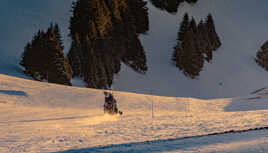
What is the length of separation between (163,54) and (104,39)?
19081 mm

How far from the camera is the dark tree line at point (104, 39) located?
3703 centimetres

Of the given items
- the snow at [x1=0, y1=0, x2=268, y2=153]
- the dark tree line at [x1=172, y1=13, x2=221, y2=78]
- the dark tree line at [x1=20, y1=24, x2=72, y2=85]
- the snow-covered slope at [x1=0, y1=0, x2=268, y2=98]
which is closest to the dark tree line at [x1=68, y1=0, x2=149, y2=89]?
the snow at [x1=0, y1=0, x2=268, y2=153]

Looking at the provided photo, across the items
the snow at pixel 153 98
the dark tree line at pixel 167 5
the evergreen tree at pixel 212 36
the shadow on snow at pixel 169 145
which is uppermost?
Answer: the dark tree line at pixel 167 5

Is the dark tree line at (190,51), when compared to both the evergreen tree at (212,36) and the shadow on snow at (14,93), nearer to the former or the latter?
the evergreen tree at (212,36)

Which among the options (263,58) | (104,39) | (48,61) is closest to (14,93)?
(48,61)

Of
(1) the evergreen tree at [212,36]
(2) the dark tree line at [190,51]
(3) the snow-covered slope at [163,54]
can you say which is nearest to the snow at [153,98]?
(3) the snow-covered slope at [163,54]

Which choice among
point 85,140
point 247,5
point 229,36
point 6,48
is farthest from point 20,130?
point 247,5

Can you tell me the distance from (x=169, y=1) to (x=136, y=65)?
33.4 meters

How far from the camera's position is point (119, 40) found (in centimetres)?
4891

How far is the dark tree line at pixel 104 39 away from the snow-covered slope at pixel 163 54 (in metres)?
3.16

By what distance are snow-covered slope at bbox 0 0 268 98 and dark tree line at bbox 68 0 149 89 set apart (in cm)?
316

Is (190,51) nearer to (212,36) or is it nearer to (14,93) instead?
(212,36)

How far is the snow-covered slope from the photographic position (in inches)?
1750

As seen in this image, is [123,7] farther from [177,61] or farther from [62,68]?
[62,68]
